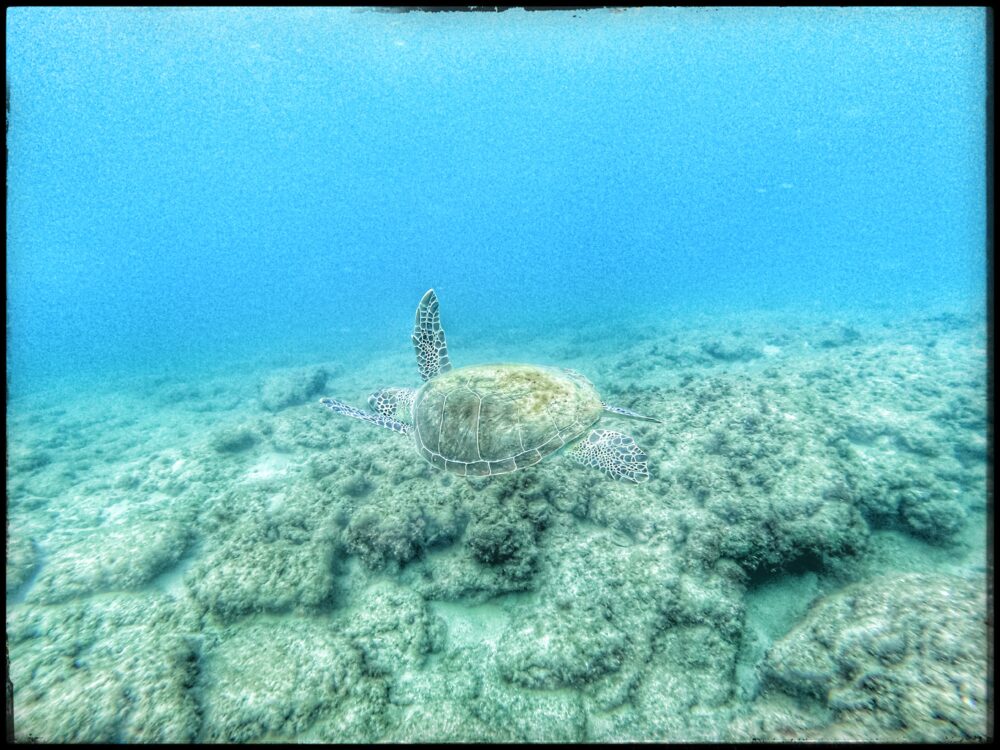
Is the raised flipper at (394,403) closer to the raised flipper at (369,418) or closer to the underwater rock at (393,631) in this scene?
the raised flipper at (369,418)

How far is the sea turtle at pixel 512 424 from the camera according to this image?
3.82m

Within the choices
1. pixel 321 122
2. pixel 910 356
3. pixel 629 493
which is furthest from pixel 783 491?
pixel 321 122

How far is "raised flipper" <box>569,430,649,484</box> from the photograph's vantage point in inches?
148

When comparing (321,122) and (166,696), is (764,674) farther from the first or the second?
(321,122)

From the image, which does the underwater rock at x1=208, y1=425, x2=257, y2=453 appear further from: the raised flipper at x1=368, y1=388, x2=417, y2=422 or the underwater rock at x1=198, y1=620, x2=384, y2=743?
the underwater rock at x1=198, y1=620, x2=384, y2=743

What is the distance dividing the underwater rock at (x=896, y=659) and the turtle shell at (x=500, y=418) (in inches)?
91.4

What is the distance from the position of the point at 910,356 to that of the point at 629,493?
821 cm

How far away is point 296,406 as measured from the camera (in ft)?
31.7

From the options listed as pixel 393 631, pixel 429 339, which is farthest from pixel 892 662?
pixel 429 339

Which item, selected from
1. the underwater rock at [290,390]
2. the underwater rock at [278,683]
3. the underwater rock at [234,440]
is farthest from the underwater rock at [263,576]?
the underwater rock at [290,390]

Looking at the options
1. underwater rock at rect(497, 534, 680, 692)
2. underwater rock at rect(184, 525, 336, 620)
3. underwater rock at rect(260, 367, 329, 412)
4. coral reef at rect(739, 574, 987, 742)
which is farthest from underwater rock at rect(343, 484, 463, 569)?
underwater rock at rect(260, 367, 329, 412)

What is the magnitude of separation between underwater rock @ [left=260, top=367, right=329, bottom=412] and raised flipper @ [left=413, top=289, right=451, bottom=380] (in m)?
6.28

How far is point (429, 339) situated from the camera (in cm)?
519

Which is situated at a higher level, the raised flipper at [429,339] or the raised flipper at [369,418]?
the raised flipper at [429,339]
